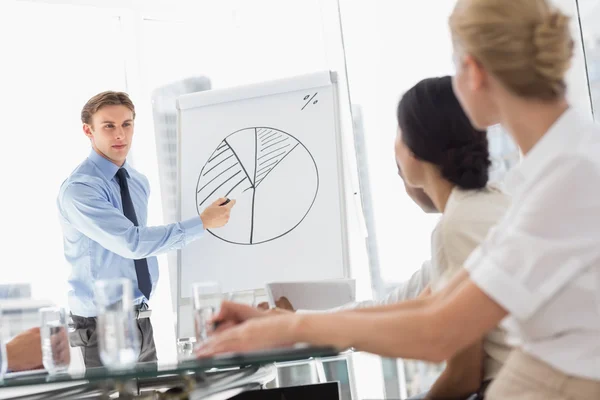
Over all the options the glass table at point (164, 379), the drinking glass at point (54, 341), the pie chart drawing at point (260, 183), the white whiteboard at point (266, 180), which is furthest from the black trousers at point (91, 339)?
the drinking glass at point (54, 341)

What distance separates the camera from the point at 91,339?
3.55m

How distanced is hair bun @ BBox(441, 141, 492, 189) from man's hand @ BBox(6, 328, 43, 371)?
1.03 meters

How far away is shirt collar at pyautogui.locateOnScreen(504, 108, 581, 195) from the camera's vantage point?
115 cm

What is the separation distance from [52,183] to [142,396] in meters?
3.02

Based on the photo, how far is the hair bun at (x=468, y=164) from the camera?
A: 68.6 inches

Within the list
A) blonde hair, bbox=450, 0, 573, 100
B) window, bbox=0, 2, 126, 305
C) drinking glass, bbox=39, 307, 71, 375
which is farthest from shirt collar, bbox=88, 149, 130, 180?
blonde hair, bbox=450, 0, 573, 100

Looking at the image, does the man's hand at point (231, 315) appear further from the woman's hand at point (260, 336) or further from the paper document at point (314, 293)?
the paper document at point (314, 293)

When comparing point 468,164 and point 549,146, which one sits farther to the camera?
point 468,164

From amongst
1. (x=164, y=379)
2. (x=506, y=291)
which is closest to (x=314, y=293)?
(x=164, y=379)

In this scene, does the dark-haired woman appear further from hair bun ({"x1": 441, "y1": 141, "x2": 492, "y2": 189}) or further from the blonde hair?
the blonde hair

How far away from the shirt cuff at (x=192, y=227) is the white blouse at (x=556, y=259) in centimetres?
261

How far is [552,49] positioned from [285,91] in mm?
2731

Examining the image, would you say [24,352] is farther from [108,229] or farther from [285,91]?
[285,91]

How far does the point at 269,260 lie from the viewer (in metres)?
3.64
